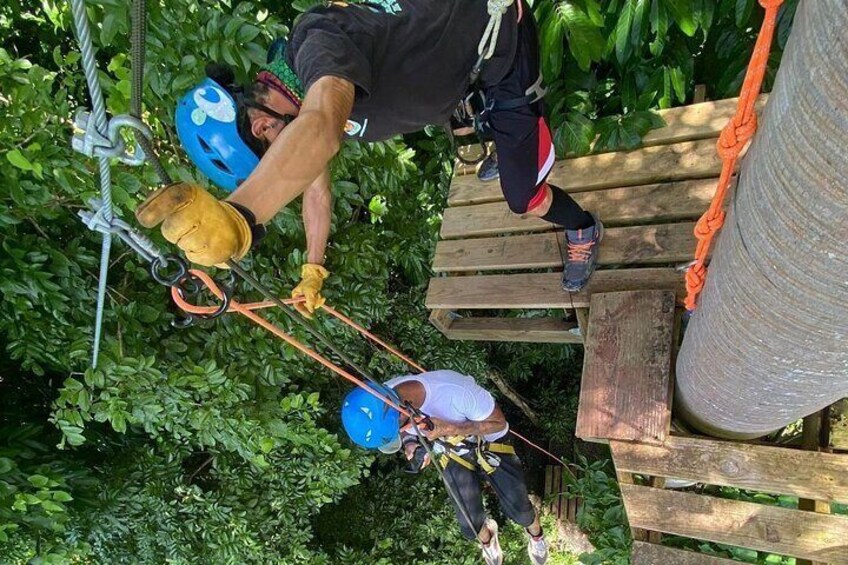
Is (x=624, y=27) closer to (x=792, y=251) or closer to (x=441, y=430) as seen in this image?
(x=792, y=251)

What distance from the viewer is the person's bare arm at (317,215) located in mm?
2398

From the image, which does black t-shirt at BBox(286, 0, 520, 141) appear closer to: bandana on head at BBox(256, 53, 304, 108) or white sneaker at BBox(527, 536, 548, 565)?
bandana on head at BBox(256, 53, 304, 108)

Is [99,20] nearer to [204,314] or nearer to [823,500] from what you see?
[204,314]

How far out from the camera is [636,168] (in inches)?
104

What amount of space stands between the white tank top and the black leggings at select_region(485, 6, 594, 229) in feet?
4.23

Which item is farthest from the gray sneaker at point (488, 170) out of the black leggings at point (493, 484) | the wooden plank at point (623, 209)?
the black leggings at point (493, 484)

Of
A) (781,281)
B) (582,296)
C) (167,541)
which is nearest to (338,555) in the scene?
(167,541)

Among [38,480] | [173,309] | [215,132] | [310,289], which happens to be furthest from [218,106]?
[38,480]

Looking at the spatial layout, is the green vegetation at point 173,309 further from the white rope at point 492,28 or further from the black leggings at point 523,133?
the white rope at point 492,28

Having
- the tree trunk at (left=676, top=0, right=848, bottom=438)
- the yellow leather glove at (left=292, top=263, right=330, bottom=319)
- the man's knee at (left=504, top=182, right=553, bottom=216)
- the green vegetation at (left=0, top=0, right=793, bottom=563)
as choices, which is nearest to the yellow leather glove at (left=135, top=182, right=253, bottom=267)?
the tree trunk at (left=676, top=0, right=848, bottom=438)

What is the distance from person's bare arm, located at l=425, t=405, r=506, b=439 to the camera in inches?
124

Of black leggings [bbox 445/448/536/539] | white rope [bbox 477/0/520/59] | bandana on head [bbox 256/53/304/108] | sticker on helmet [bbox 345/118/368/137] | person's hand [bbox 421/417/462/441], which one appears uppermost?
white rope [bbox 477/0/520/59]

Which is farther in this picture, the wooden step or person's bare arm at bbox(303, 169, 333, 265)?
the wooden step

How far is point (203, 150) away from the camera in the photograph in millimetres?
1828
